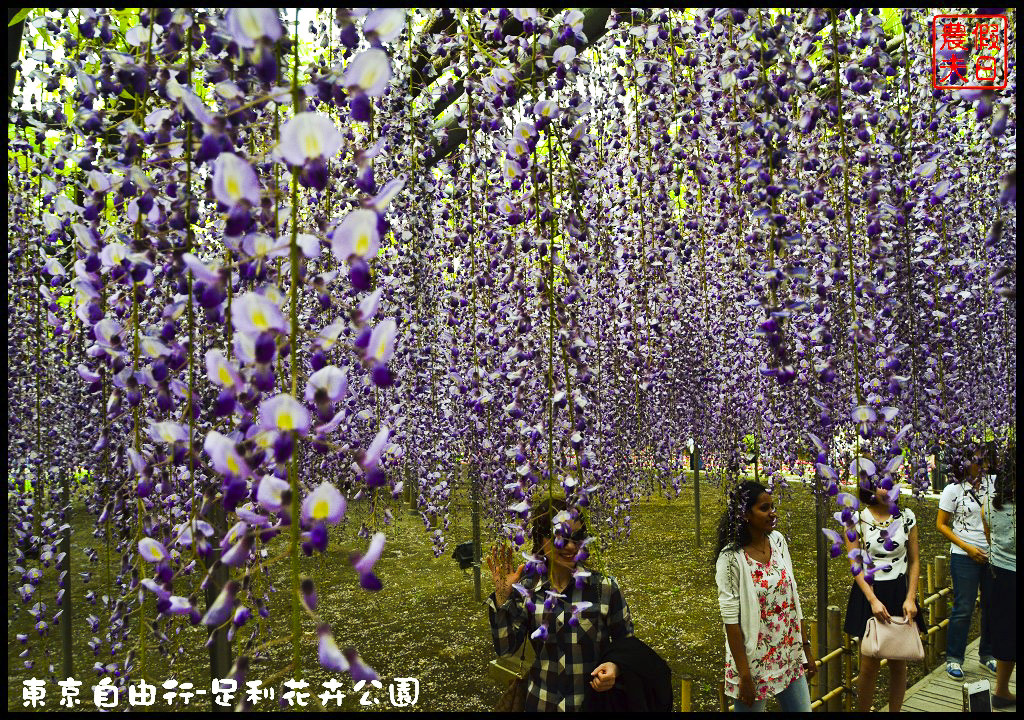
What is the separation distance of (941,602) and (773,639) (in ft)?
8.44

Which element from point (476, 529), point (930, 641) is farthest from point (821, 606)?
point (476, 529)

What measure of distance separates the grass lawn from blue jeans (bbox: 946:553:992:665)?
0.34m

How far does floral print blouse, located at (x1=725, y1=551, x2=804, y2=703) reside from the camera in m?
3.03

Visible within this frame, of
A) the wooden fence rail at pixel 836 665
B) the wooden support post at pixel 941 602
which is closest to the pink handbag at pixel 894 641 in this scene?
the wooden fence rail at pixel 836 665

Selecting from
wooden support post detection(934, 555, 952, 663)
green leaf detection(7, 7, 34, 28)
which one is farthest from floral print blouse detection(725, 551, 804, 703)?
green leaf detection(7, 7, 34, 28)

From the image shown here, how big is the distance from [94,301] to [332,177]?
1750mm

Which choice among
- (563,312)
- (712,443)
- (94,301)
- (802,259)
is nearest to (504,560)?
(563,312)

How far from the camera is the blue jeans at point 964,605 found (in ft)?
14.1

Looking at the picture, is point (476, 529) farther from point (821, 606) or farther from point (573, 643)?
point (573, 643)

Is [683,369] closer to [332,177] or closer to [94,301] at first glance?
[332,177]

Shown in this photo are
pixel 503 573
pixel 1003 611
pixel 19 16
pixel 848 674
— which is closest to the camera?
pixel 19 16

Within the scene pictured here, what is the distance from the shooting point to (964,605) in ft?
14.2

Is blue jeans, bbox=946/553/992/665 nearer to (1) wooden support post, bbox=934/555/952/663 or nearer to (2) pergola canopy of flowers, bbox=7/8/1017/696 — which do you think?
(1) wooden support post, bbox=934/555/952/663

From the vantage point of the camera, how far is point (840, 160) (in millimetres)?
2336
